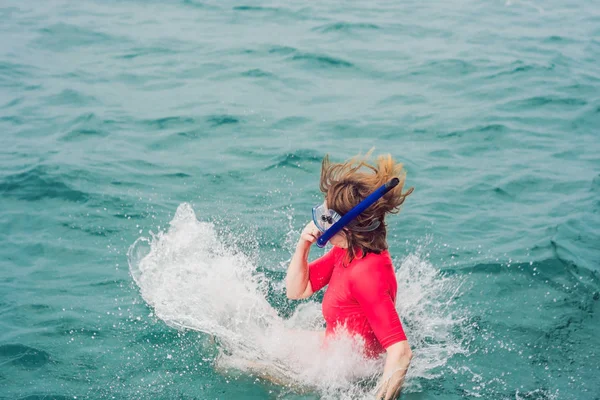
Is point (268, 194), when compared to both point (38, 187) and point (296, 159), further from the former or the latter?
point (38, 187)

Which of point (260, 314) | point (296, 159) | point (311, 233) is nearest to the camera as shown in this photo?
point (311, 233)

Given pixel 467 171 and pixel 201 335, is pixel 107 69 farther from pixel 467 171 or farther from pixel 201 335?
pixel 201 335

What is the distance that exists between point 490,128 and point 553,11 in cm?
826

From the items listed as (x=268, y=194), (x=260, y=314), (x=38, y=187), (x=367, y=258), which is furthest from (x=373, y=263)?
(x=38, y=187)

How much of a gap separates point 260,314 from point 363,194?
186 cm

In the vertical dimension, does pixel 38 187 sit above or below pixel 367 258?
below

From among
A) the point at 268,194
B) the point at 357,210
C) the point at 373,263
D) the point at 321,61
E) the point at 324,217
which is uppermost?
the point at 357,210

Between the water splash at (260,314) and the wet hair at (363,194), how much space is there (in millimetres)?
739

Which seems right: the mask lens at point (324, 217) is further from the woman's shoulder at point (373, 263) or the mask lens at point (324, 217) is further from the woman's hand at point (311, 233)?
the woman's shoulder at point (373, 263)

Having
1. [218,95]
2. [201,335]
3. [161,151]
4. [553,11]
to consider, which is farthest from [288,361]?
[553,11]

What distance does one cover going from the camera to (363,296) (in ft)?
14.3

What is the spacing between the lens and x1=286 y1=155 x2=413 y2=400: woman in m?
4.27

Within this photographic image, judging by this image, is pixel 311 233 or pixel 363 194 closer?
pixel 363 194

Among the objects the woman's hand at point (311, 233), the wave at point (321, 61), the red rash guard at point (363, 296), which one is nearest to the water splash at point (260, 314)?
the red rash guard at point (363, 296)
